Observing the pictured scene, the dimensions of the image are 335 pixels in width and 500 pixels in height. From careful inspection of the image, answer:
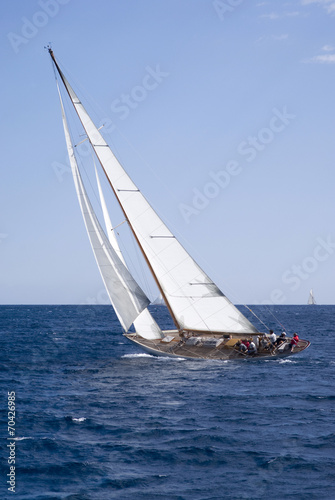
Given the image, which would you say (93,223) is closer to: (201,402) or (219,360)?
(219,360)

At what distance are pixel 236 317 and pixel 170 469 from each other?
61.8 ft

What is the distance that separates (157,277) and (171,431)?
14.9m

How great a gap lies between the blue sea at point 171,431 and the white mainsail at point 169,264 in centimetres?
286

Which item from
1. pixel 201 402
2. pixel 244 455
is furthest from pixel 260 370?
pixel 244 455

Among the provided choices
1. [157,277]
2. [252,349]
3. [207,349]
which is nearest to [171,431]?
[207,349]

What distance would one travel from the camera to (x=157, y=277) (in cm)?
3575

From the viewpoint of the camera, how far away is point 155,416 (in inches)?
944

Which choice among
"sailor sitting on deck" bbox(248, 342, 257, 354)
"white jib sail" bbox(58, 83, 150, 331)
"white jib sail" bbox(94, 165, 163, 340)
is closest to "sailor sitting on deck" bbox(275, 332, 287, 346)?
"sailor sitting on deck" bbox(248, 342, 257, 354)

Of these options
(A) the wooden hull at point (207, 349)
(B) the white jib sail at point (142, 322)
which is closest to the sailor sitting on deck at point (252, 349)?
(A) the wooden hull at point (207, 349)

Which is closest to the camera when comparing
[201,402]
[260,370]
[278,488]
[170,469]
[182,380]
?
[278,488]

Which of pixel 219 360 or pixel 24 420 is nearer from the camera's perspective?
pixel 24 420

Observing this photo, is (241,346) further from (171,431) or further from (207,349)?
(171,431)

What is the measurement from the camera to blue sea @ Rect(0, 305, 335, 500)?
1675cm

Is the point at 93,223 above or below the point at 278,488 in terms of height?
above
